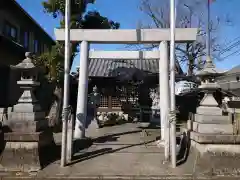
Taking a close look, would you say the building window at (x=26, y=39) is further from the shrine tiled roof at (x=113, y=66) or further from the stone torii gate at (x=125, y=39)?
the stone torii gate at (x=125, y=39)

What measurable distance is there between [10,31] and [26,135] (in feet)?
41.1

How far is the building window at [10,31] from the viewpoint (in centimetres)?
1648

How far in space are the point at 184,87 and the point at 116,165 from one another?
77.4 ft

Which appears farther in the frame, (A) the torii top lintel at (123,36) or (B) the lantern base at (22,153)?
(A) the torii top lintel at (123,36)

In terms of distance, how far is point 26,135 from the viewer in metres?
6.65

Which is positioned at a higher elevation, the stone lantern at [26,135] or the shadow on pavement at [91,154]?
the stone lantern at [26,135]

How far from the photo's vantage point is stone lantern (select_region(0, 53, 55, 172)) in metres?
6.66

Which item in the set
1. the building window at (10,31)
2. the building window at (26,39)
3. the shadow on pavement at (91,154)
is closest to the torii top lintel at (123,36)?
the shadow on pavement at (91,154)

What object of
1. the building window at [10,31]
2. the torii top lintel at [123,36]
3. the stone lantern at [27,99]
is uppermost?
the building window at [10,31]

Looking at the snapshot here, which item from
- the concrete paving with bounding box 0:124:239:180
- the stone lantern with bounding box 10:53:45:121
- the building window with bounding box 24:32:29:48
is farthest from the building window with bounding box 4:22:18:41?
the concrete paving with bounding box 0:124:239:180

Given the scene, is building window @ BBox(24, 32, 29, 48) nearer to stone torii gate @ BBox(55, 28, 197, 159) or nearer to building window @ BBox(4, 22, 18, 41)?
Answer: building window @ BBox(4, 22, 18, 41)

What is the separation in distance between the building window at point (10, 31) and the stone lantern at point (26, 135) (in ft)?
34.2

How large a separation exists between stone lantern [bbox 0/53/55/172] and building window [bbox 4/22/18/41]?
1042 centimetres

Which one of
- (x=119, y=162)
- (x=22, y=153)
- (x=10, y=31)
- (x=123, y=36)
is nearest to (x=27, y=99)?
(x=22, y=153)
